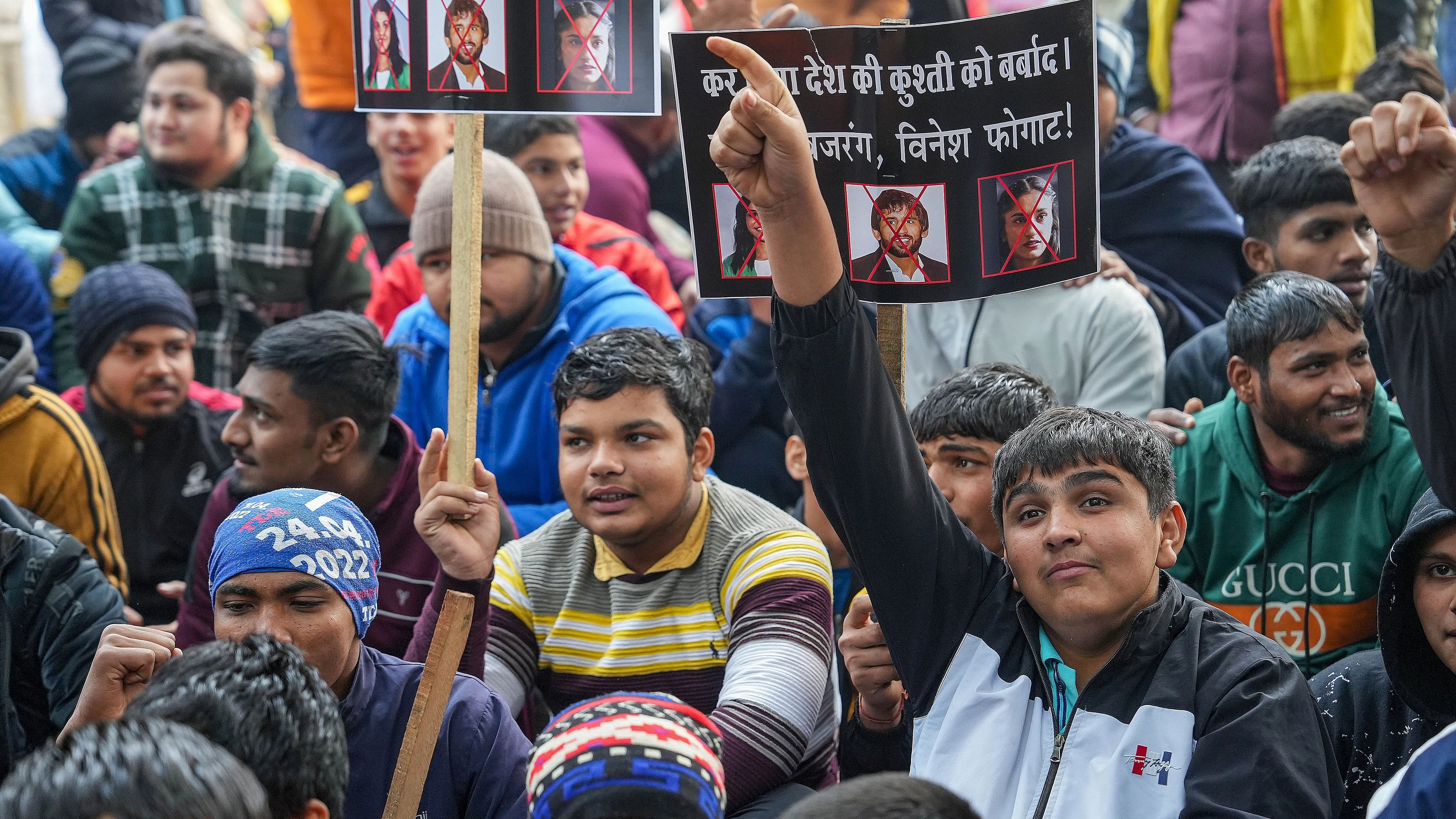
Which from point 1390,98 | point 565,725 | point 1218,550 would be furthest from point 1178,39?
point 565,725

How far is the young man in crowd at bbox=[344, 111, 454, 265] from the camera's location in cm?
635

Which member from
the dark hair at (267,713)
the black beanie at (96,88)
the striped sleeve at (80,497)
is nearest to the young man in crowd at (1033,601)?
the dark hair at (267,713)

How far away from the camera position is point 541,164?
5.59 metres

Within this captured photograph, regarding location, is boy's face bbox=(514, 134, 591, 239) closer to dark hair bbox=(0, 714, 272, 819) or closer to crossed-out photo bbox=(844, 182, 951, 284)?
crossed-out photo bbox=(844, 182, 951, 284)

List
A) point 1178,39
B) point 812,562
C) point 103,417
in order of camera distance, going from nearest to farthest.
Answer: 1. point 812,562
2. point 103,417
3. point 1178,39

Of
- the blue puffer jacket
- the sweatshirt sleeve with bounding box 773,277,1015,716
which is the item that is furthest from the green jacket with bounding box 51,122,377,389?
the sweatshirt sleeve with bounding box 773,277,1015,716

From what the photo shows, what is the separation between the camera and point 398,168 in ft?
21.0

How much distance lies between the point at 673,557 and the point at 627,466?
0.24m

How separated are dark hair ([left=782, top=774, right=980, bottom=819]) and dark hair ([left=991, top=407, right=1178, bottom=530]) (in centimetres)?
97

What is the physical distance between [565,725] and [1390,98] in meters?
4.85

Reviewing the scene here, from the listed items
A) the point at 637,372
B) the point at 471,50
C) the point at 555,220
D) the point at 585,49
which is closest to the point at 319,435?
the point at 637,372

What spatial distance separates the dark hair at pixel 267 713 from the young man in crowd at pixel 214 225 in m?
3.65

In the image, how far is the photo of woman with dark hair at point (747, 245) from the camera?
9.74 ft

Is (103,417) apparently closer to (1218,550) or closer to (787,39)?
(787,39)
